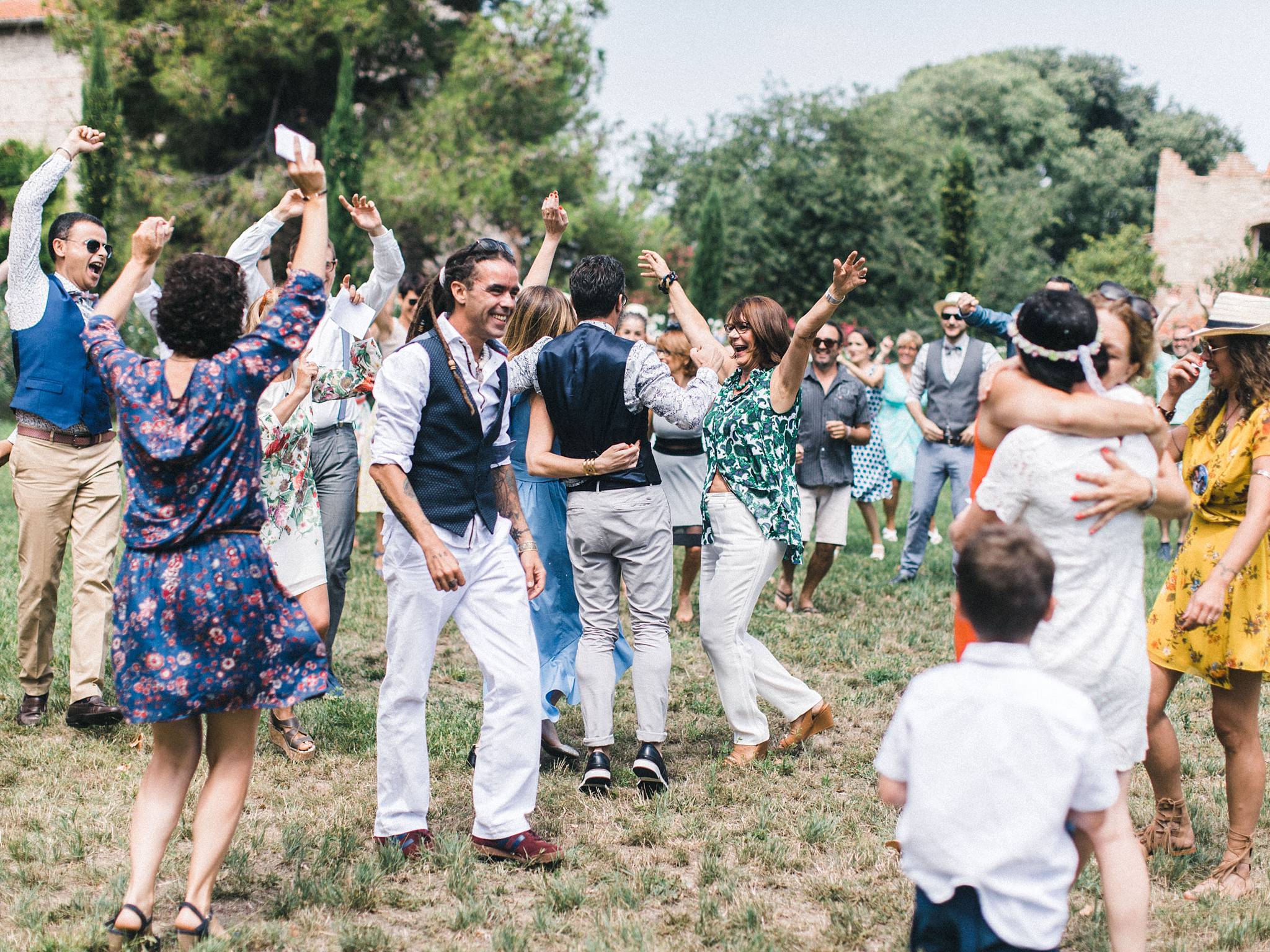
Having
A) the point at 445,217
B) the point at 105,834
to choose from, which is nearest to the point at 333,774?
the point at 105,834

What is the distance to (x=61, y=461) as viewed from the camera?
5.40m

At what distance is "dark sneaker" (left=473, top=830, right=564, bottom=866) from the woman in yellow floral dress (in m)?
2.20

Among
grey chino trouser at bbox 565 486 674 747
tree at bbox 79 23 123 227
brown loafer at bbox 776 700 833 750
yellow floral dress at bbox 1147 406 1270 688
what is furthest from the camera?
tree at bbox 79 23 123 227

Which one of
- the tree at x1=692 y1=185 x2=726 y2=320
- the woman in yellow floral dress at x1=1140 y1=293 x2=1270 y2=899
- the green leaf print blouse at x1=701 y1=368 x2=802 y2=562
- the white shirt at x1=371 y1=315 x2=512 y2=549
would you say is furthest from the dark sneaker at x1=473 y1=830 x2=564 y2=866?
the tree at x1=692 y1=185 x2=726 y2=320

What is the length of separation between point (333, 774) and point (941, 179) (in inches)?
1206

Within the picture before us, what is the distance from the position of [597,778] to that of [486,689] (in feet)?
3.20

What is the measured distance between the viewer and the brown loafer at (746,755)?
5.23 meters

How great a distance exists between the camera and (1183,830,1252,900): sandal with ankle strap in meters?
3.89

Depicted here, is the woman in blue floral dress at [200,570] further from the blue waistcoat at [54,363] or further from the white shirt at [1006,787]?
the blue waistcoat at [54,363]

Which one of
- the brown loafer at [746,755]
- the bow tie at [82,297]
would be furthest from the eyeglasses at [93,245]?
the brown loafer at [746,755]

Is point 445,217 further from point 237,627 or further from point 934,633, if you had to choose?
point 237,627

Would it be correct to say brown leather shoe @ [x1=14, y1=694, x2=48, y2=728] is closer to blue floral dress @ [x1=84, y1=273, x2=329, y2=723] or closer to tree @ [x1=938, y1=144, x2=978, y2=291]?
blue floral dress @ [x1=84, y1=273, x2=329, y2=723]

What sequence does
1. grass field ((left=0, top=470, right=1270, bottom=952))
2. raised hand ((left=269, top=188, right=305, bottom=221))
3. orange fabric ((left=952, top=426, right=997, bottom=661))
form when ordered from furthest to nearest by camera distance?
raised hand ((left=269, top=188, right=305, bottom=221)) < grass field ((left=0, top=470, right=1270, bottom=952)) < orange fabric ((left=952, top=426, right=997, bottom=661))

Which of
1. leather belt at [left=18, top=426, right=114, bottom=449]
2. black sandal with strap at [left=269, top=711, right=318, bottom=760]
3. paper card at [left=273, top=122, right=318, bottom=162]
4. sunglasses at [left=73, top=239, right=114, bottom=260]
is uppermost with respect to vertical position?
paper card at [left=273, top=122, right=318, bottom=162]
